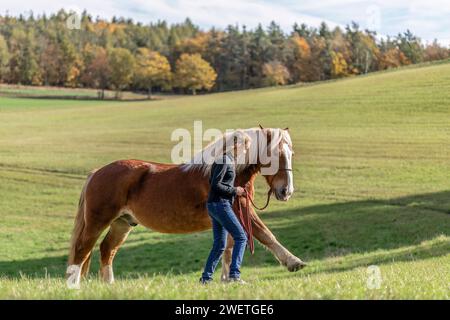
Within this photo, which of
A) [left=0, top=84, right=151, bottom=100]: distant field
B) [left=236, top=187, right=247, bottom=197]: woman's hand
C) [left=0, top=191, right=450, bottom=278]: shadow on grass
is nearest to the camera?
[left=236, top=187, right=247, bottom=197]: woman's hand

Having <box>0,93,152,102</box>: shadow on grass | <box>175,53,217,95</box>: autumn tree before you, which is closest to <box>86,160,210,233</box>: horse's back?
<box>0,93,152,102</box>: shadow on grass

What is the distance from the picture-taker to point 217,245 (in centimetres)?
761

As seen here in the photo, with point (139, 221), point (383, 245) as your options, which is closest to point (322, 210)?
point (383, 245)

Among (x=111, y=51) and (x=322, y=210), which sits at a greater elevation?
(x=111, y=51)

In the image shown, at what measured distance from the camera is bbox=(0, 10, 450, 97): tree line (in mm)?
117188

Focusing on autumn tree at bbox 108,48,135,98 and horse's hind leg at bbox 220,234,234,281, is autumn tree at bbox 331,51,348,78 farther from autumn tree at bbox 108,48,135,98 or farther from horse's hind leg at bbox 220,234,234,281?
horse's hind leg at bbox 220,234,234,281

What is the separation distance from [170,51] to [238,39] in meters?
19.4

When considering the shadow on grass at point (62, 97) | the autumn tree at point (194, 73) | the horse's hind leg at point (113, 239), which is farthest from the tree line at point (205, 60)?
the horse's hind leg at point (113, 239)

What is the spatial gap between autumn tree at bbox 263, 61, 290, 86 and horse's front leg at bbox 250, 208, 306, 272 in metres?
117

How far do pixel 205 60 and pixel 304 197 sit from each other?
11676 cm

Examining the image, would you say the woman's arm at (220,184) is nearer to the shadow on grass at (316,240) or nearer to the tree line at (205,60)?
the shadow on grass at (316,240)

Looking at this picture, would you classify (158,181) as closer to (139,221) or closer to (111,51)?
(139,221)

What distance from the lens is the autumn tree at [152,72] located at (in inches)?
5108

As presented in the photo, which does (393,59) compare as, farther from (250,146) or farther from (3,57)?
(250,146)
